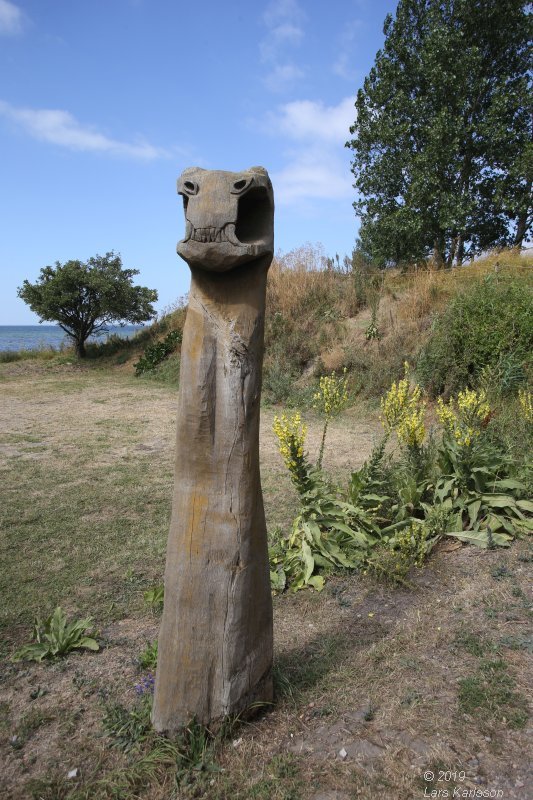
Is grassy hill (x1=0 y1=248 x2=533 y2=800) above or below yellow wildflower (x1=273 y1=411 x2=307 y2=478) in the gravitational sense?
below

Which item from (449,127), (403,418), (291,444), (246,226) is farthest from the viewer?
(449,127)

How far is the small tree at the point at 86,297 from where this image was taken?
16266 millimetres

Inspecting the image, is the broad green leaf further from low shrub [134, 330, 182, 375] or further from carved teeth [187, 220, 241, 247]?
low shrub [134, 330, 182, 375]

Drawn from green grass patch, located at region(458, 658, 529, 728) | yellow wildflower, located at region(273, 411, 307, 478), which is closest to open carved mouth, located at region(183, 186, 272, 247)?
yellow wildflower, located at region(273, 411, 307, 478)

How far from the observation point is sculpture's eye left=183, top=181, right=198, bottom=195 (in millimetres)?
2012

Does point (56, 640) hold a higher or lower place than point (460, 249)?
lower

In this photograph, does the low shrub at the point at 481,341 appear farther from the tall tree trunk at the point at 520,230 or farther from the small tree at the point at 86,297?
the small tree at the point at 86,297

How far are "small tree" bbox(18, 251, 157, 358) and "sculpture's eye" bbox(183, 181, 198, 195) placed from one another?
49.6 feet

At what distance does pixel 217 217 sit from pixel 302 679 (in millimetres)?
2189

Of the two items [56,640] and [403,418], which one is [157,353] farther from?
[56,640]

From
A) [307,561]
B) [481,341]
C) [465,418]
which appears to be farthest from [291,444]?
[481,341]

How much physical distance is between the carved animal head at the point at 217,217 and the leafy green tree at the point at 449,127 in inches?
563

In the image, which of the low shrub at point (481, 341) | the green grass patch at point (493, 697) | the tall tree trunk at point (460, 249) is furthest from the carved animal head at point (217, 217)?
the tall tree trunk at point (460, 249)

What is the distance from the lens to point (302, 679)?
262cm
